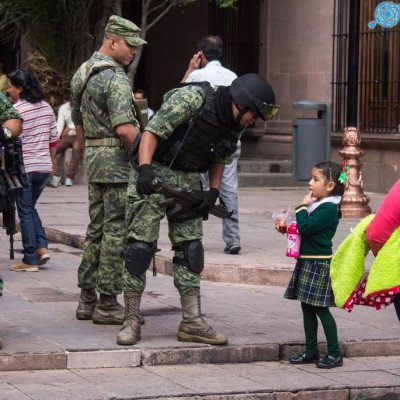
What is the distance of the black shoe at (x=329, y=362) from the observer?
7.66 metres

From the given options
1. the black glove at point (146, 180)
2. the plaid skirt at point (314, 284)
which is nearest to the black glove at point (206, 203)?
the black glove at point (146, 180)

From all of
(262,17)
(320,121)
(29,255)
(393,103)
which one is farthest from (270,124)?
(29,255)

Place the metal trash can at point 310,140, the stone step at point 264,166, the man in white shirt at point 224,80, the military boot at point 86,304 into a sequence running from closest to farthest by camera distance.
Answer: the military boot at point 86,304
the man in white shirt at point 224,80
the metal trash can at point 310,140
the stone step at point 264,166

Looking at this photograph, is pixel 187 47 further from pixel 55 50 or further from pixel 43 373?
pixel 43 373

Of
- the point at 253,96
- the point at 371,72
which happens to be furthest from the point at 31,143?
the point at 371,72

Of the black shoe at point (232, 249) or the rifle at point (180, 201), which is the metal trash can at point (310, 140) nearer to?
the black shoe at point (232, 249)

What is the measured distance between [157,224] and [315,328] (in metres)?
1.18

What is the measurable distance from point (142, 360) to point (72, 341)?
484mm

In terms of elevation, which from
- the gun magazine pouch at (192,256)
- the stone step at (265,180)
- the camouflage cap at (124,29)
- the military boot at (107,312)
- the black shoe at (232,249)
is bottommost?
the stone step at (265,180)

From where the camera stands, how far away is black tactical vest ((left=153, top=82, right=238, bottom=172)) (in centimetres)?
767

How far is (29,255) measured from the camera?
36.1ft

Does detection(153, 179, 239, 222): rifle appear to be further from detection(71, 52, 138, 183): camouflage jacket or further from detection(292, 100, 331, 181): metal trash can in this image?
detection(292, 100, 331, 181): metal trash can

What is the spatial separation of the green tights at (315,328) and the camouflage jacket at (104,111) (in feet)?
4.97

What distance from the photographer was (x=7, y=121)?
793cm
